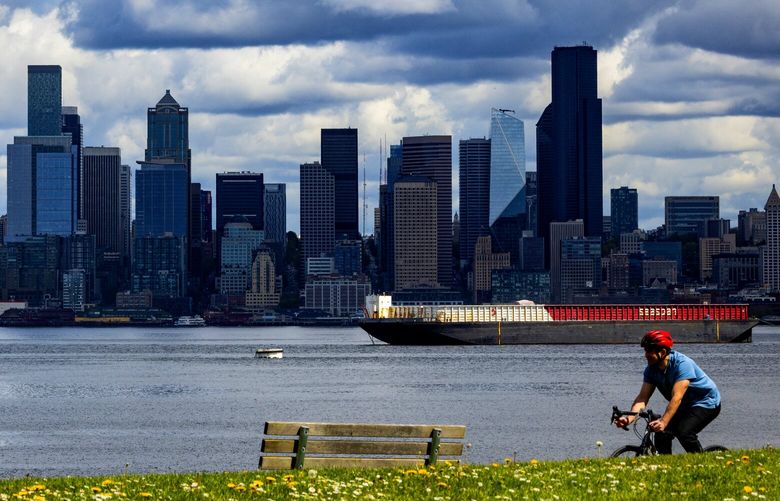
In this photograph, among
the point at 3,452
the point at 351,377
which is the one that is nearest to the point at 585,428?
the point at 3,452

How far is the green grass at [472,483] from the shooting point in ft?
56.5

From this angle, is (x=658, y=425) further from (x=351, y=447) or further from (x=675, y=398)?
(x=351, y=447)

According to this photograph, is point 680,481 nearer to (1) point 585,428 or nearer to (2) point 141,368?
(1) point 585,428

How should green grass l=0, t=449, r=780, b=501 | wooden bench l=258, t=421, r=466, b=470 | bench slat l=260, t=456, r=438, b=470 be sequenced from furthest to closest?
bench slat l=260, t=456, r=438, b=470 < wooden bench l=258, t=421, r=466, b=470 < green grass l=0, t=449, r=780, b=501

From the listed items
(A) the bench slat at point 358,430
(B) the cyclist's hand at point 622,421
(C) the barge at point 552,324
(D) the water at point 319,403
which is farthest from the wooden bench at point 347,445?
(C) the barge at point 552,324

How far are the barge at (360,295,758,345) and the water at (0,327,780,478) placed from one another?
13035 millimetres

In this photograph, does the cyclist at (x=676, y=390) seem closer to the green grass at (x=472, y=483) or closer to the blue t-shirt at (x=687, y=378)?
the blue t-shirt at (x=687, y=378)

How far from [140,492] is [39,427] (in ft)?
112

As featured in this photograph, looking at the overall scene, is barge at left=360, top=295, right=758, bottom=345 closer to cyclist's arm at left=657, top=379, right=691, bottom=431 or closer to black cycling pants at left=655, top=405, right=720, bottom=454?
black cycling pants at left=655, top=405, right=720, bottom=454

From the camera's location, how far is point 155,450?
4122 cm

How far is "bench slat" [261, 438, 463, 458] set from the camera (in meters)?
19.4

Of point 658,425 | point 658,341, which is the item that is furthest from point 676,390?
point 658,341

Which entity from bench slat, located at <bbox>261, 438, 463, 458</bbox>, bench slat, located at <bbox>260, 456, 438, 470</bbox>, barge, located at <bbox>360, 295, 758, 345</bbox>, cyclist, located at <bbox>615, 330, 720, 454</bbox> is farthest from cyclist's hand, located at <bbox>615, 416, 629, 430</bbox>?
A: barge, located at <bbox>360, 295, 758, 345</bbox>

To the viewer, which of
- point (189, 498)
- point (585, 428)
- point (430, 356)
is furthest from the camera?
point (430, 356)
